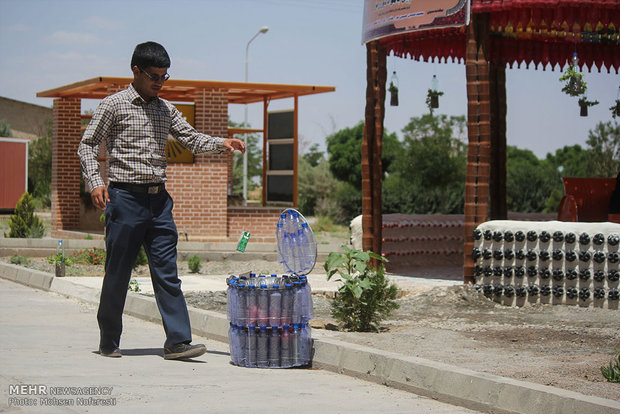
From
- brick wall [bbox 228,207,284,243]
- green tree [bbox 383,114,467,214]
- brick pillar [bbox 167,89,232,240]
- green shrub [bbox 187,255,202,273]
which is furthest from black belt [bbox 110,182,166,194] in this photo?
green tree [bbox 383,114,467,214]

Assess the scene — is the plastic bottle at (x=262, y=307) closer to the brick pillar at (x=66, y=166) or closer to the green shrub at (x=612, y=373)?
the green shrub at (x=612, y=373)

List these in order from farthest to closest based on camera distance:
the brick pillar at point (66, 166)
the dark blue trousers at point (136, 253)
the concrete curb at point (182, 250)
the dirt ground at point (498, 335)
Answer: the brick pillar at point (66, 166) → the concrete curb at point (182, 250) → the dark blue trousers at point (136, 253) → the dirt ground at point (498, 335)

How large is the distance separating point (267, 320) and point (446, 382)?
170 centimetres

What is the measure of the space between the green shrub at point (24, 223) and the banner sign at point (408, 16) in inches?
378

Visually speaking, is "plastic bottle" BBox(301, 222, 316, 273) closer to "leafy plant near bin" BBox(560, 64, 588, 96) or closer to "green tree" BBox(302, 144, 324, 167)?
"leafy plant near bin" BBox(560, 64, 588, 96)

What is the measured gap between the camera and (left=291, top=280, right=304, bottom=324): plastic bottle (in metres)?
7.98

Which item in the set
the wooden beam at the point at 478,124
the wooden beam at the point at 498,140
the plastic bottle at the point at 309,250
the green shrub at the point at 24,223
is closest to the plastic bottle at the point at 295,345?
the plastic bottle at the point at 309,250

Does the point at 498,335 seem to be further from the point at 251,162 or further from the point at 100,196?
the point at 251,162

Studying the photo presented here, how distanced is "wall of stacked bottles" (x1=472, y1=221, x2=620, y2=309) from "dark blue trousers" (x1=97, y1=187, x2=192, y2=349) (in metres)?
5.50

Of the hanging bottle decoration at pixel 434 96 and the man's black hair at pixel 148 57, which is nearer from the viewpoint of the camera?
the man's black hair at pixel 148 57

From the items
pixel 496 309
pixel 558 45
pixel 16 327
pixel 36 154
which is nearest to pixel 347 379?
pixel 16 327

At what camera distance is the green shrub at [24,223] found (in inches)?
842

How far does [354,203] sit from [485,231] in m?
29.6

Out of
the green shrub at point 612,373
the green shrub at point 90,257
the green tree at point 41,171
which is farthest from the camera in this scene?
the green tree at point 41,171
